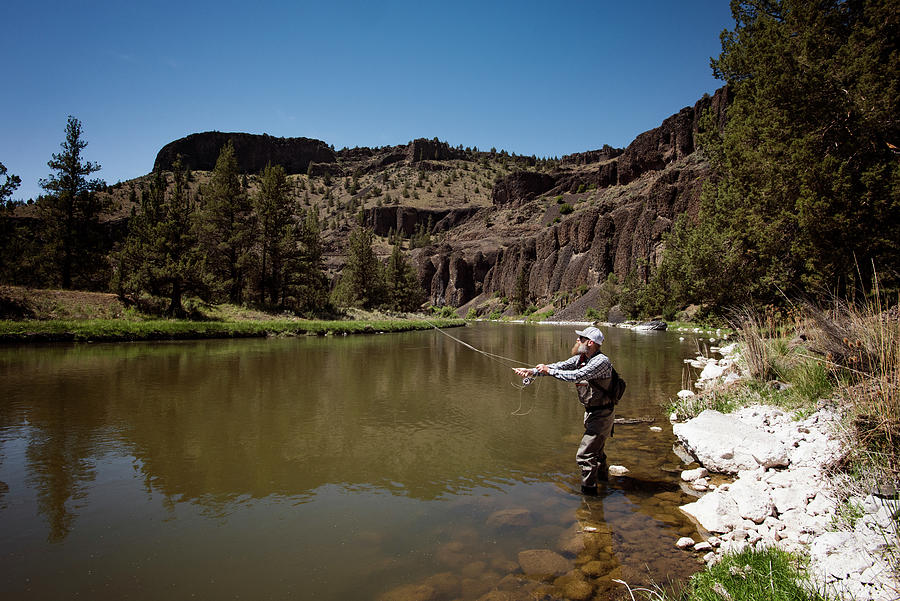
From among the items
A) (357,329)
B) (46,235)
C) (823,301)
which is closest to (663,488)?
(823,301)

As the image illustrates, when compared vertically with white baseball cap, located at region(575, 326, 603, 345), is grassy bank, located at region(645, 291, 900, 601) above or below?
below

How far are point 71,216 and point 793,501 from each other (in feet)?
161

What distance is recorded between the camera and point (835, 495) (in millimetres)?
4418

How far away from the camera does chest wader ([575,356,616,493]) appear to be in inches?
254

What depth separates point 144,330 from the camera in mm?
27875

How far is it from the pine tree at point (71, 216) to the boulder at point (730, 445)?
46.0 m

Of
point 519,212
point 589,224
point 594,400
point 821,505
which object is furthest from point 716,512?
point 519,212

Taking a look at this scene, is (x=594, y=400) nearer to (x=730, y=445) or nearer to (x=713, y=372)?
(x=730, y=445)

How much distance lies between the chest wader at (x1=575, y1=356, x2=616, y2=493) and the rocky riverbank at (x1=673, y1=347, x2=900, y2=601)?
1247mm

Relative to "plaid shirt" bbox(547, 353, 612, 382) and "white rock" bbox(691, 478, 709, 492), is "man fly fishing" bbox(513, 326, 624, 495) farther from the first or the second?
"white rock" bbox(691, 478, 709, 492)

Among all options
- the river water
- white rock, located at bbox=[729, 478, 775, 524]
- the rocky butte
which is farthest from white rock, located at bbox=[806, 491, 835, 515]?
the rocky butte

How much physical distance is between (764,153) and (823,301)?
507 centimetres

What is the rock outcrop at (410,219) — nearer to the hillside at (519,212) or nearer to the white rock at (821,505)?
the hillside at (519,212)

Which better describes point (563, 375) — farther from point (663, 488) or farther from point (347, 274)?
point (347, 274)
